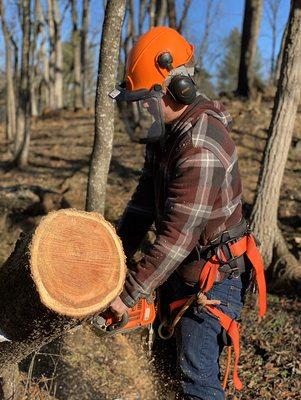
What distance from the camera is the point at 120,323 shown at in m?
2.45

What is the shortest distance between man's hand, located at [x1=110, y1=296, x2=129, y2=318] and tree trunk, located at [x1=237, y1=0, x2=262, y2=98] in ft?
36.8

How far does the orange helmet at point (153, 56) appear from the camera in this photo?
93.4 inches

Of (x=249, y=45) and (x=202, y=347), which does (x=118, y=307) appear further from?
(x=249, y=45)

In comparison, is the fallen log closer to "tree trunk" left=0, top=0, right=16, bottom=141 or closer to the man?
the man

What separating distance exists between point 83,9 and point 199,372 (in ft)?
73.5

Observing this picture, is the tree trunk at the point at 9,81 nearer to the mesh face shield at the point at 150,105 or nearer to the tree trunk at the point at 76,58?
the tree trunk at the point at 76,58

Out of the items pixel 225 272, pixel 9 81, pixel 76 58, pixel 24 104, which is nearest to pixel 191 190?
pixel 225 272

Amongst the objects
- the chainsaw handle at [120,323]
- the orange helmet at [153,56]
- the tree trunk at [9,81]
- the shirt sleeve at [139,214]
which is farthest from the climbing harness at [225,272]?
the tree trunk at [9,81]

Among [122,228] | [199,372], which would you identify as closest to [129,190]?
[122,228]

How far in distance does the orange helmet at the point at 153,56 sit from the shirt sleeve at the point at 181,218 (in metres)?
0.46

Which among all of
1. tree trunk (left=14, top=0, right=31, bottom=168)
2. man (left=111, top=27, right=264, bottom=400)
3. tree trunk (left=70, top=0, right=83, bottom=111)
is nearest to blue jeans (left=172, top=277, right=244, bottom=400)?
man (left=111, top=27, right=264, bottom=400)

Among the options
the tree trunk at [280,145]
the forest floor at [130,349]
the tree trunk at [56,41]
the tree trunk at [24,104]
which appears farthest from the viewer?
Result: the tree trunk at [56,41]

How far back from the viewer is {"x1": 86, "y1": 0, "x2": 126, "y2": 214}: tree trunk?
13.0 ft

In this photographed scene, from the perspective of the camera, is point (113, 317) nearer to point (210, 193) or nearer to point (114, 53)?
point (210, 193)
